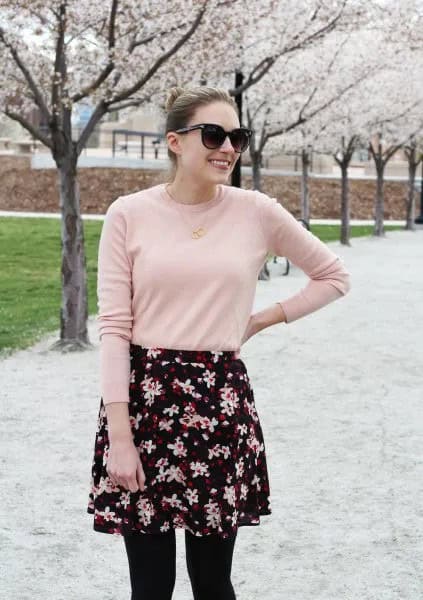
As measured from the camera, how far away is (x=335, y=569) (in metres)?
5.21

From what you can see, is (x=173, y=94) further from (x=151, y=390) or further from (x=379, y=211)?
(x=379, y=211)

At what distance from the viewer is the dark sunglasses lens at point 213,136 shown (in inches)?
122

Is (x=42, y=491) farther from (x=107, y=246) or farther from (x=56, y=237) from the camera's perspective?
(x=56, y=237)

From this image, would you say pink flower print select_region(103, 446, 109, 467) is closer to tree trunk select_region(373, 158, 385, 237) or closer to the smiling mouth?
the smiling mouth

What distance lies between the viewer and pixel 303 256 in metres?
3.30

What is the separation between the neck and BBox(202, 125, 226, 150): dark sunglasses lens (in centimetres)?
11

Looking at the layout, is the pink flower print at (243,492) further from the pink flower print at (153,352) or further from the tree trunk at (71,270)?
the tree trunk at (71,270)

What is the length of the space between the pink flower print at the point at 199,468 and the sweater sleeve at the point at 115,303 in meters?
0.26

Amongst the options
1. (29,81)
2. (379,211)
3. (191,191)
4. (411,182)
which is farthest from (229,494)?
(411,182)

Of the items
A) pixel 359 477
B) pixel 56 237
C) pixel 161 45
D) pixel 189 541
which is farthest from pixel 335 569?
pixel 56 237

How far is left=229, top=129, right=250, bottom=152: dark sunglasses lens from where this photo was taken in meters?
3.12

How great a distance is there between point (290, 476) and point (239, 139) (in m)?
4.05

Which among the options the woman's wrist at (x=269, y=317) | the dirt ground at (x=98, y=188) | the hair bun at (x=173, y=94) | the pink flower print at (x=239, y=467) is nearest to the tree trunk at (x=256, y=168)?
the woman's wrist at (x=269, y=317)

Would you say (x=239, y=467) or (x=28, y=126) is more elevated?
(x=28, y=126)
